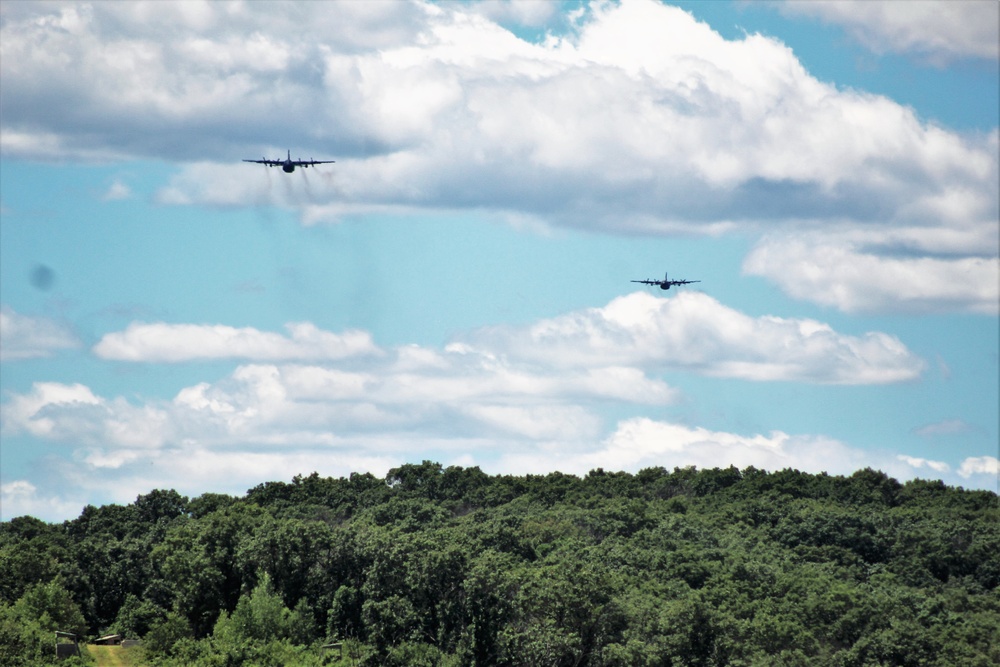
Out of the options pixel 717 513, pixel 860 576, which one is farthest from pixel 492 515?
pixel 860 576

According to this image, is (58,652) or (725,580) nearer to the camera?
(58,652)

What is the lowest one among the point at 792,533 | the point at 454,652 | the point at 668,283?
the point at 454,652

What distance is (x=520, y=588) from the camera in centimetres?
11600

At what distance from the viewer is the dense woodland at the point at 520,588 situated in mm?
110812

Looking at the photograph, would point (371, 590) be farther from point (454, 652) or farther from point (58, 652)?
point (58, 652)

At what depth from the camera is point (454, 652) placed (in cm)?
11538

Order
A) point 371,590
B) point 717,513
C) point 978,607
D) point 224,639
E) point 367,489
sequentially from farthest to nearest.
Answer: point 367,489 < point 717,513 < point 978,607 < point 371,590 < point 224,639

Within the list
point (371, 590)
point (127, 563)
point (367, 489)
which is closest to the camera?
point (371, 590)

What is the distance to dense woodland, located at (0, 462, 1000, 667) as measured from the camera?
364ft

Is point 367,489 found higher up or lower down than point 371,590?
higher up

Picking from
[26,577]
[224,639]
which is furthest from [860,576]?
[26,577]

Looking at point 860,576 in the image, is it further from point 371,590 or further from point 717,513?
point 371,590

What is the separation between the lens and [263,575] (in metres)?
128

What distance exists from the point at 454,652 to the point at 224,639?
16.0 meters
